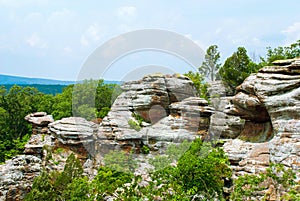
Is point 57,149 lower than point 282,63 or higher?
lower

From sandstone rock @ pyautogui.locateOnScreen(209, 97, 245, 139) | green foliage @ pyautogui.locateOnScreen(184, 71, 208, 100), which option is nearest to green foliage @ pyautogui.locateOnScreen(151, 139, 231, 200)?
sandstone rock @ pyautogui.locateOnScreen(209, 97, 245, 139)

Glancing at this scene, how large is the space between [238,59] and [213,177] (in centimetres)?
1659

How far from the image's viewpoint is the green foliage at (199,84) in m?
22.8

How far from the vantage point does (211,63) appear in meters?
27.7

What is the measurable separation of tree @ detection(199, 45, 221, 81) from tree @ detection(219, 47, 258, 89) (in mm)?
2899

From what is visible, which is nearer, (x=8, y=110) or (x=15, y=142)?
(x=15, y=142)

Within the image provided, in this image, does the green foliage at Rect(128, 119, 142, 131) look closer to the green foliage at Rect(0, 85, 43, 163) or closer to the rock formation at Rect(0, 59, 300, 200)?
the rock formation at Rect(0, 59, 300, 200)

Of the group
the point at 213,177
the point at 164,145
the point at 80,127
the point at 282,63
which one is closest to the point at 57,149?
the point at 80,127

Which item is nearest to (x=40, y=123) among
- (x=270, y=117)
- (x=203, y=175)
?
(x=203, y=175)

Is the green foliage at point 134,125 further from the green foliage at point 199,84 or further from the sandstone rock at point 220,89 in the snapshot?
the sandstone rock at point 220,89

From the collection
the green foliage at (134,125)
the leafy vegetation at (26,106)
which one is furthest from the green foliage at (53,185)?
the leafy vegetation at (26,106)

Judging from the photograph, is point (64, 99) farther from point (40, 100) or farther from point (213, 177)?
point (213, 177)

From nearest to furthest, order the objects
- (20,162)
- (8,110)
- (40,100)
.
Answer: (20,162)
(8,110)
(40,100)

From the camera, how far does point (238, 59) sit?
79.6 ft
